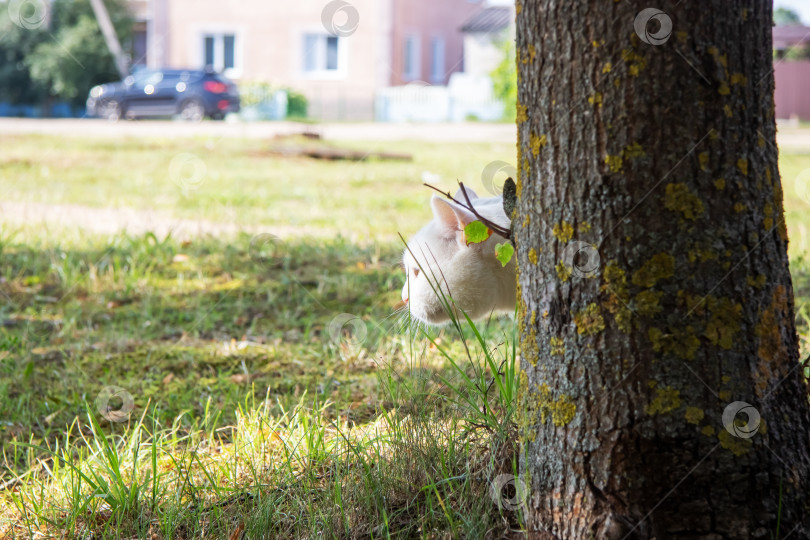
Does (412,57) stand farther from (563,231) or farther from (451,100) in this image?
(563,231)

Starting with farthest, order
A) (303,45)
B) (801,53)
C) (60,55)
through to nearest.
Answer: (801,53)
(60,55)
(303,45)

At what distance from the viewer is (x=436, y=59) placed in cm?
2961

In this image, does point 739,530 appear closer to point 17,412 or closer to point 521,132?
point 521,132

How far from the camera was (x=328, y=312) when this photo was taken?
4305mm

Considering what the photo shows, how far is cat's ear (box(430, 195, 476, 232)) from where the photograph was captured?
2227 mm

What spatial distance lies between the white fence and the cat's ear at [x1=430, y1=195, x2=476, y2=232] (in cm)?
2335

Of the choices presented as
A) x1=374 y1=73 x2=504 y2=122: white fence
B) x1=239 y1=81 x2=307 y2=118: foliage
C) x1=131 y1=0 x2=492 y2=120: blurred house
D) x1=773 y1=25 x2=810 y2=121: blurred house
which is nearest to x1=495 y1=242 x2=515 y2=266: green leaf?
x1=374 y1=73 x2=504 y2=122: white fence

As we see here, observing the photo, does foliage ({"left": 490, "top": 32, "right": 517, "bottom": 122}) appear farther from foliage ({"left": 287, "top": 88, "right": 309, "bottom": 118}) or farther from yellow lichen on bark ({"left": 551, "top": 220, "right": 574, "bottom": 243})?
yellow lichen on bark ({"left": 551, "top": 220, "right": 574, "bottom": 243})

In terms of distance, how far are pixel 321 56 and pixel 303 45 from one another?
32.1 inches

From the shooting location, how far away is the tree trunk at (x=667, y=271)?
62.4 inches

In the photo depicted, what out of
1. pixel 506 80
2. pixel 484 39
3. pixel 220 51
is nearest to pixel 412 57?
Result: pixel 484 39

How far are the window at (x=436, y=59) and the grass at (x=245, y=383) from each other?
883 inches

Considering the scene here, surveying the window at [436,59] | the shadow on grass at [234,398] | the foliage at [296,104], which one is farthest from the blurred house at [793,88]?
the shadow on grass at [234,398]

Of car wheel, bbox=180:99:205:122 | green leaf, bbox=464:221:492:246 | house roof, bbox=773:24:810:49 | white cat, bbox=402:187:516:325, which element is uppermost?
house roof, bbox=773:24:810:49
